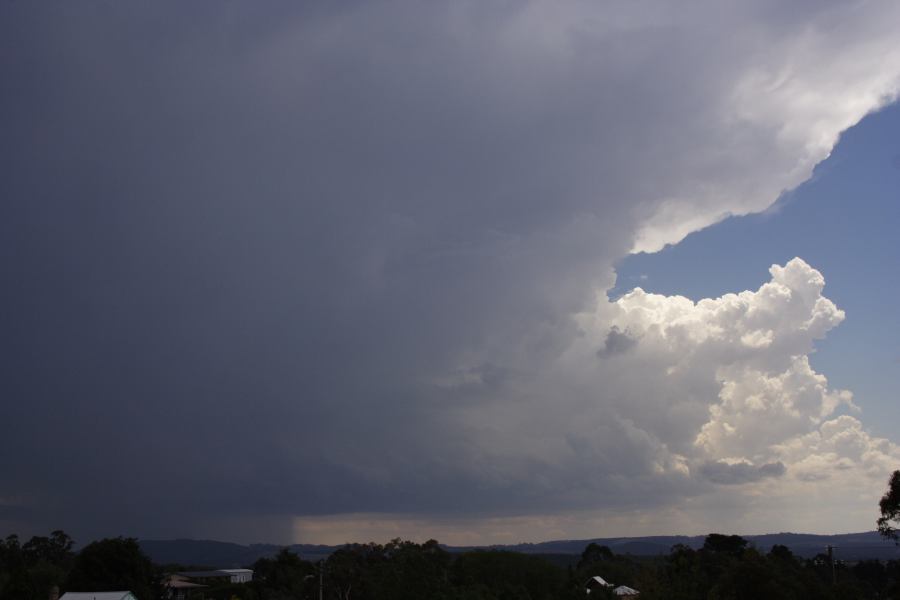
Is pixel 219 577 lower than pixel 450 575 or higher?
lower

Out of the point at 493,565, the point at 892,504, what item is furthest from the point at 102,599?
the point at 892,504

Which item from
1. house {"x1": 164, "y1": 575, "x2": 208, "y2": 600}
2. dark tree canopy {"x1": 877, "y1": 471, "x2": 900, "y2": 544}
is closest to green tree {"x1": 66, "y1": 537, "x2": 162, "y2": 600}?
house {"x1": 164, "y1": 575, "x2": 208, "y2": 600}

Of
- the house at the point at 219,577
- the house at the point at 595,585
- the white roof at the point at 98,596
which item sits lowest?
the house at the point at 219,577

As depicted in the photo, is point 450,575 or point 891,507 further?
point 450,575

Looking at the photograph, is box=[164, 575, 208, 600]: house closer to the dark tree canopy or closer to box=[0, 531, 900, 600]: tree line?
box=[0, 531, 900, 600]: tree line

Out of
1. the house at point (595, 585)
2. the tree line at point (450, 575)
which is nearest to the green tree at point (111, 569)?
the tree line at point (450, 575)

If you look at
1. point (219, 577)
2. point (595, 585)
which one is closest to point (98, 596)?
point (595, 585)

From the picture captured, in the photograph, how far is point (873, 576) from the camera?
132000mm

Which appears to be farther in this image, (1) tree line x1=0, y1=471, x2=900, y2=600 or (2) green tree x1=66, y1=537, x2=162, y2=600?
(2) green tree x1=66, y1=537, x2=162, y2=600

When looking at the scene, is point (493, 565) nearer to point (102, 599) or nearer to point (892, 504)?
point (102, 599)

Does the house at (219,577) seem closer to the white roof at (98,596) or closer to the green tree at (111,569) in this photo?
the green tree at (111,569)

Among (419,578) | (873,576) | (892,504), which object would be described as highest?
(892,504)

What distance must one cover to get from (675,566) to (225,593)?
79.5 metres

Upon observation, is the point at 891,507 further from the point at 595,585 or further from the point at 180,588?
the point at 180,588
